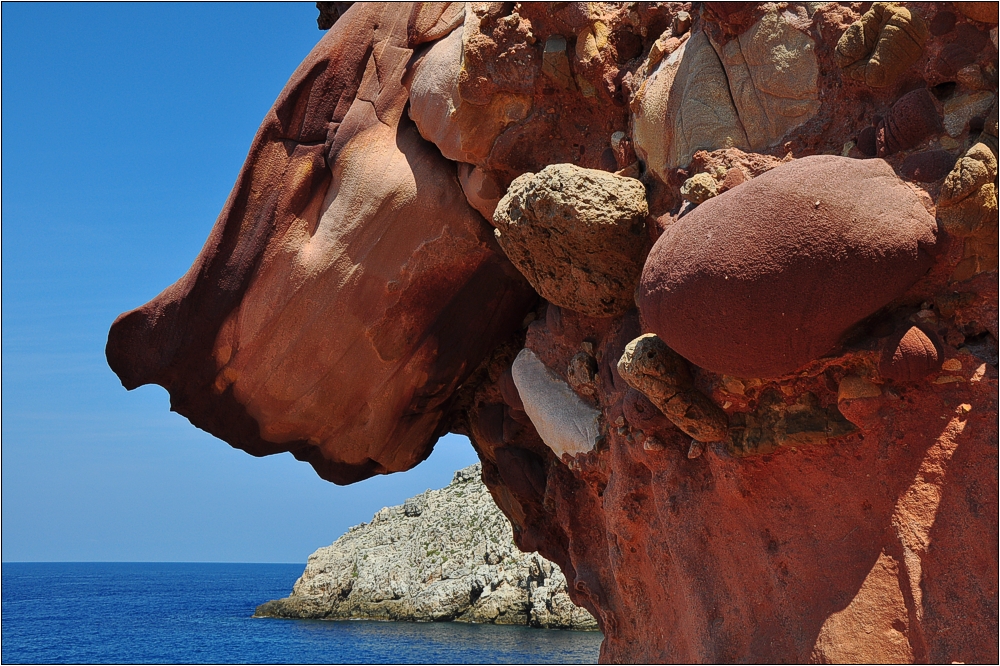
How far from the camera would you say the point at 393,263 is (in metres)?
5.61

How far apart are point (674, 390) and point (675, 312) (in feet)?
1.72

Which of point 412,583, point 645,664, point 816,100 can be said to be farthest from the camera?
point 412,583

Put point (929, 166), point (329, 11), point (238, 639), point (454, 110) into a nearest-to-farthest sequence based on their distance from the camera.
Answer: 1. point (929, 166)
2. point (454, 110)
3. point (329, 11)
4. point (238, 639)

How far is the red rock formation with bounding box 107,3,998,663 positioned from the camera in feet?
10.2

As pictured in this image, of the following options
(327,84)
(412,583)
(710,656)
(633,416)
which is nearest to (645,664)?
A: (710,656)

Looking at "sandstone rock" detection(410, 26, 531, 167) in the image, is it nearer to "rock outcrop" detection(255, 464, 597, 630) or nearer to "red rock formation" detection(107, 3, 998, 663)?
→ "red rock formation" detection(107, 3, 998, 663)

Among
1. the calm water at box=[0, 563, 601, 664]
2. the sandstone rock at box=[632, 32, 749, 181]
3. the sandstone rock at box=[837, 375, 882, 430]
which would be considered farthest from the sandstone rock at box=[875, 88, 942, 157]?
the calm water at box=[0, 563, 601, 664]

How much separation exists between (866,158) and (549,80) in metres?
1.90

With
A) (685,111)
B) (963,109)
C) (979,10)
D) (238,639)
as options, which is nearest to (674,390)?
(685,111)

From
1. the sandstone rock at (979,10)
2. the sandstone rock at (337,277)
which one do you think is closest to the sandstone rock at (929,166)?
the sandstone rock at (979,10)

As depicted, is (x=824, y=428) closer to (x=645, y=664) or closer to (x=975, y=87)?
(x=975, y=87)

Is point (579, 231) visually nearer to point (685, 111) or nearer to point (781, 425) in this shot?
point (685, 111)

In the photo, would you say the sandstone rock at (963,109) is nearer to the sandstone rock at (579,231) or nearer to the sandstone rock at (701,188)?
the sandstone rock at (701,188)

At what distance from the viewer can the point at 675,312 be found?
11.0ft
